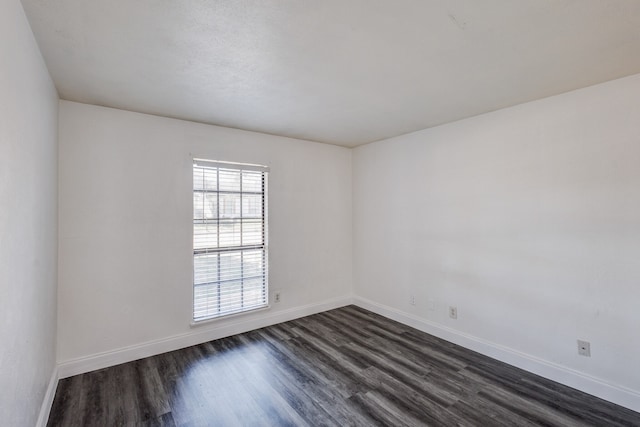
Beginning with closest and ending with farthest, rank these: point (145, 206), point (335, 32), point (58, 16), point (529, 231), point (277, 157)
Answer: point (58, 16), point (335, 32), point (529, 231), point (145, 206), point (277, 157)

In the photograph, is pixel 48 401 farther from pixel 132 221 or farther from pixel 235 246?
pixel 235 246

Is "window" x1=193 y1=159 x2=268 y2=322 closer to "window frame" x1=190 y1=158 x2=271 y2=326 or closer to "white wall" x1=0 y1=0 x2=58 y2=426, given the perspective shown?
"window frame" x1=190 y1=158 x2=271 y2=326

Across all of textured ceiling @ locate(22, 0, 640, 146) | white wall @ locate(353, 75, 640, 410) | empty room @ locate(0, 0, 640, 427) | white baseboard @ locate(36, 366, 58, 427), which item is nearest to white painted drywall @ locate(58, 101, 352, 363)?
empty room @ locate(0, 0, 640, 427)

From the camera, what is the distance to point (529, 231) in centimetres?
273

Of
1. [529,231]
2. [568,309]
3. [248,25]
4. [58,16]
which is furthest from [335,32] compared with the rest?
[568,309]

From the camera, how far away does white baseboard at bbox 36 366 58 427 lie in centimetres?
194

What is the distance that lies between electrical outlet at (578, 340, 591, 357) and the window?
3.15 m

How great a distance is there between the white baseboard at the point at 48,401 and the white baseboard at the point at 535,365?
11.4 ft

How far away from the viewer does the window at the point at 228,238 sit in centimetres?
332

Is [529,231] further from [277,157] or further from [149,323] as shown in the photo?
[149,323]

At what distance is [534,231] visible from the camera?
8.86 feet

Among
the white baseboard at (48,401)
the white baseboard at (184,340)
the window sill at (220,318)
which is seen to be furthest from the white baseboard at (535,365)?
the white baseboard at (48,401)

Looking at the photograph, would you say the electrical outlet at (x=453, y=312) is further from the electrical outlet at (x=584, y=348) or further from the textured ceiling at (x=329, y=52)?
the textured ceiling at (x=329, y=52)

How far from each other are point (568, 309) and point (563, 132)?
1.50 m
